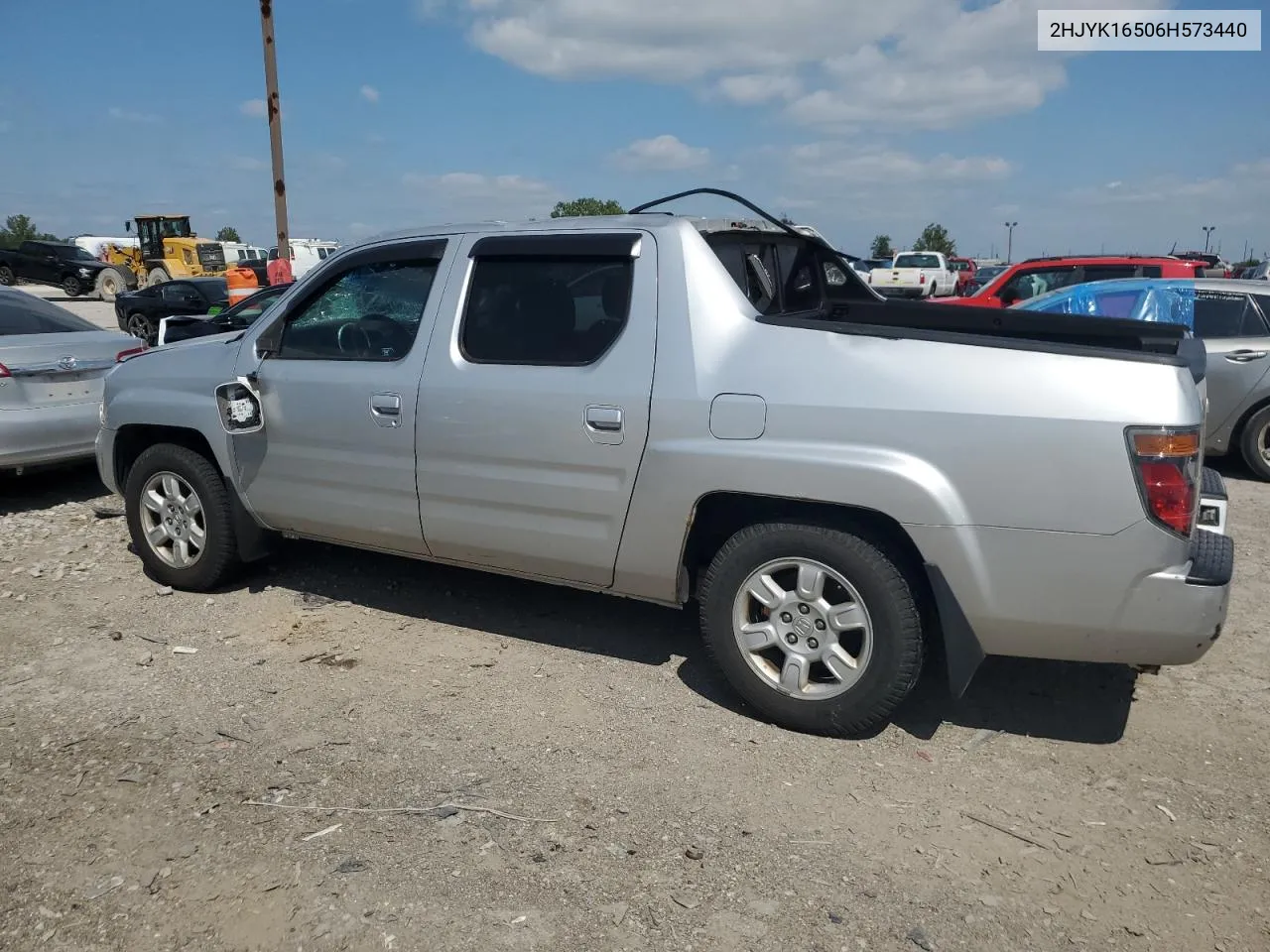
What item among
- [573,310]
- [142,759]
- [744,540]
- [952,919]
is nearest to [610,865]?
[952,919]

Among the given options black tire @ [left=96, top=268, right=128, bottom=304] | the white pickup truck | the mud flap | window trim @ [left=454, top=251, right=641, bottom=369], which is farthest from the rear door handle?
black tire @ [left=96, top=268, right=128, bottom=304]

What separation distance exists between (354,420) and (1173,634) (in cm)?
330

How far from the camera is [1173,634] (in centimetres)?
311

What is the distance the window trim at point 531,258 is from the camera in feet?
12.6

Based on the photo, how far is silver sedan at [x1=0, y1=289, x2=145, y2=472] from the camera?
256 inches

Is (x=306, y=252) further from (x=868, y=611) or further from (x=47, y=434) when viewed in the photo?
(x=868, y=611)

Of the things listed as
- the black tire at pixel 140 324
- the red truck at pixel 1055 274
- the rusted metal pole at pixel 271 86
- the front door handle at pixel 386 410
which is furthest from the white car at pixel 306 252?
the front door handle at pixel 386 410

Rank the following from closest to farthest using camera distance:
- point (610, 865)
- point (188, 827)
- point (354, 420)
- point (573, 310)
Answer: point (610, 865) < point (188, 827) < point (573, 310) < point (354, 420)

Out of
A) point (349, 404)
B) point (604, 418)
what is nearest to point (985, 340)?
point (604, 418)

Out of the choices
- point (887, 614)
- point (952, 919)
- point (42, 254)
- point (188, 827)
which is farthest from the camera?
point (42, 254)

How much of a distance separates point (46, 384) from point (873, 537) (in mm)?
5913

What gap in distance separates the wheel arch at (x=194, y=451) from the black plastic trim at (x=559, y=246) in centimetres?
183

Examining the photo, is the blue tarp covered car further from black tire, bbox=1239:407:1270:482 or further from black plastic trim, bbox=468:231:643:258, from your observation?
black plastic trim, bbox=468:231:643:258

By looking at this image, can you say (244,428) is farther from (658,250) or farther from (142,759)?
(658,250)
